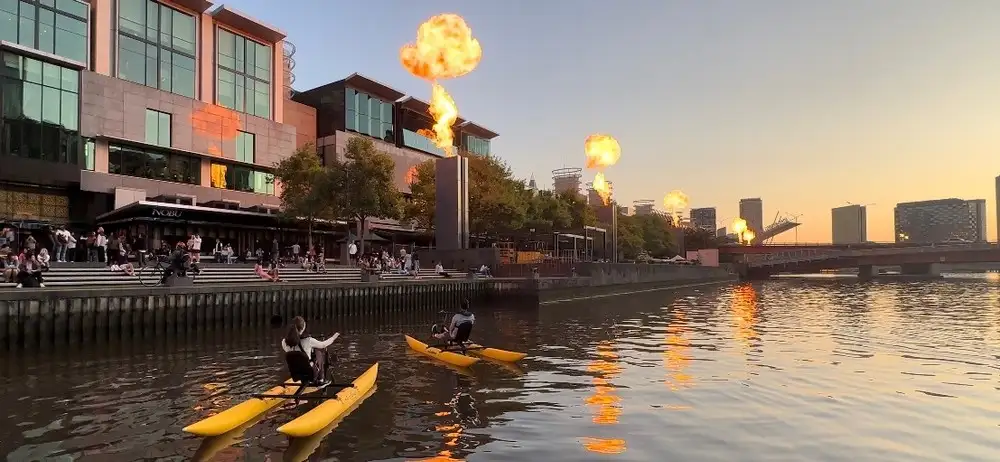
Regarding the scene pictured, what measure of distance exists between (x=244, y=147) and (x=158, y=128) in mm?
8613

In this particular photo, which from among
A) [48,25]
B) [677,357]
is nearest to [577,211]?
[48,25]

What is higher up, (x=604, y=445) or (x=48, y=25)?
(x=48, y=25)

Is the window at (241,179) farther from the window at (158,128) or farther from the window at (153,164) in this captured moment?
the window at (158,128)

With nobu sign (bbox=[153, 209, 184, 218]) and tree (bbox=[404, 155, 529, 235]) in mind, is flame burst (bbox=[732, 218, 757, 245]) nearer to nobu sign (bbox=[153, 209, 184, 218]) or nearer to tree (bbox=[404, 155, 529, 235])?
tree (bbox=[404, 155, 529, 235])

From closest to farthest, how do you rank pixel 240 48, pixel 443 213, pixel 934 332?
pixel 934 332
pixel 443 213
pixel 240 48

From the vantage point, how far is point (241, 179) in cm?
6025

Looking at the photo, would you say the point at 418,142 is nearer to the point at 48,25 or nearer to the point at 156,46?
the point at 156,46

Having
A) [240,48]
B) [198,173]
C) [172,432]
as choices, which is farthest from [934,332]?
[240,48]

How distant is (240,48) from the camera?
6159 centimetres

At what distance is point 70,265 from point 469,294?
74.9 feet

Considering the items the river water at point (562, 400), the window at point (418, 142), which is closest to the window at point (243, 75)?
the window at point (418, 142)

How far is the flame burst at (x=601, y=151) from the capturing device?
3255 inches

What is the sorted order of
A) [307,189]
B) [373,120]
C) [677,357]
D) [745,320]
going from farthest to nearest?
[373,120], [307,189], [745,320], [677,357]

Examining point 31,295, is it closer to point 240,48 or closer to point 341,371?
point 341,371
